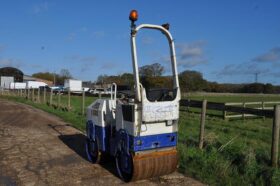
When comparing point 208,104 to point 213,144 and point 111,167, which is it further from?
point 111,167

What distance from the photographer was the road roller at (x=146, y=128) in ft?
19.5

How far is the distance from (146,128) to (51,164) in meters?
2.76

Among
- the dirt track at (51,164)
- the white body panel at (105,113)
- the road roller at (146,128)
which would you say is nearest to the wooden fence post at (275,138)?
the dirt track at (51,164)

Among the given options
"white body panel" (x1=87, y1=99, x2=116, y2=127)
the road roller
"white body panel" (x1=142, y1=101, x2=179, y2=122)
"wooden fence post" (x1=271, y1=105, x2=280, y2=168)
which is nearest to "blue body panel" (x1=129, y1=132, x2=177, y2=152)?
the road roller

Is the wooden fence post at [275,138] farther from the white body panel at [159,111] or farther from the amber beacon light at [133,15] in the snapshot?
the amber beacon light at [133,15]

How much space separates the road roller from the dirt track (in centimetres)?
33

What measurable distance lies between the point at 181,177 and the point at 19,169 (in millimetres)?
3257

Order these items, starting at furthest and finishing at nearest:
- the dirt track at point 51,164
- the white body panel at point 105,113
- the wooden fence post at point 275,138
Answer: the white body panel at point 105,113 < the wooden fence post at point 275,138 < the dirt track at point 51,164

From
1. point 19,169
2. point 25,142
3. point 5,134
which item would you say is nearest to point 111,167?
point 19,169

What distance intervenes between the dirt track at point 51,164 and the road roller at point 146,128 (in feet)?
1.10

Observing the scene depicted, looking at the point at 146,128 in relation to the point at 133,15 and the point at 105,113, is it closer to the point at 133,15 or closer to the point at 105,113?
the point at 105,113

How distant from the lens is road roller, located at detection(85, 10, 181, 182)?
234 inches

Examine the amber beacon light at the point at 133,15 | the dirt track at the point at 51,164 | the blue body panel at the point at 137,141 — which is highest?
the amber beacon light at the point at 133,15

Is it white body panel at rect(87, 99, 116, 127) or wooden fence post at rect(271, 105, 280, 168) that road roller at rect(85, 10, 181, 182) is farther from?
wooden fence post at rect(271, 105, 280, 168)
